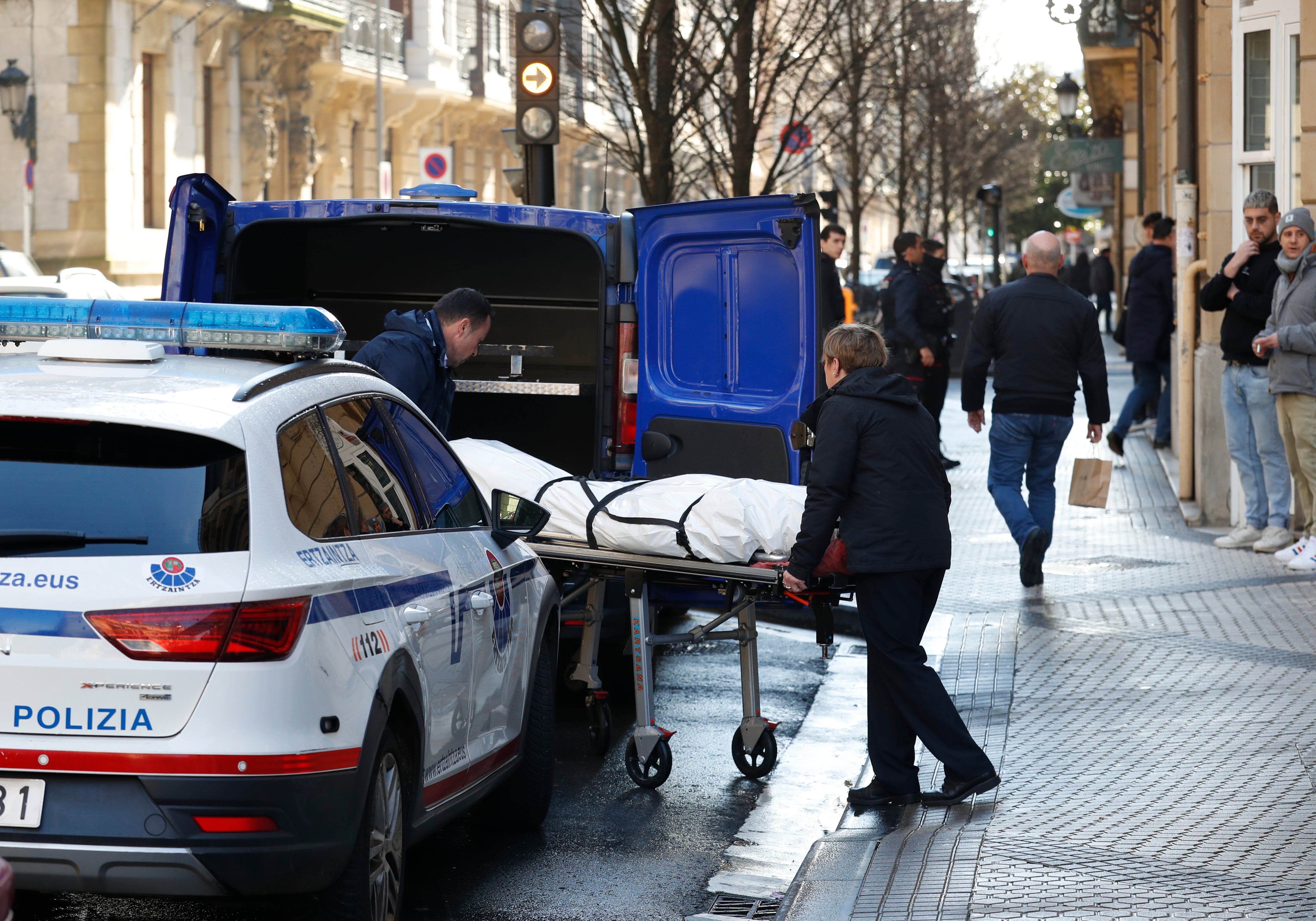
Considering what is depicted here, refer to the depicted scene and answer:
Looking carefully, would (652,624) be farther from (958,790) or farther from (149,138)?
(149,138)

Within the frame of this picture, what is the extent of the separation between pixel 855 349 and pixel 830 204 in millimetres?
16560

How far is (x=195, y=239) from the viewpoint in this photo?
27.4ft

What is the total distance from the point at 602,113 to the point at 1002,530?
108ft

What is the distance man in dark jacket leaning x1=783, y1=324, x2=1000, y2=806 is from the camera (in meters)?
5.89

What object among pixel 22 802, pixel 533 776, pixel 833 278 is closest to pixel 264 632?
pixel 22 802

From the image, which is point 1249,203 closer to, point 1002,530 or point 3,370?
point 1002,530

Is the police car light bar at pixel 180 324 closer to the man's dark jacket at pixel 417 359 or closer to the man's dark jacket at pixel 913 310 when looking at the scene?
the man's dark jacket at pixel 417 359

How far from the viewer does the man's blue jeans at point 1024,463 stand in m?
10.1

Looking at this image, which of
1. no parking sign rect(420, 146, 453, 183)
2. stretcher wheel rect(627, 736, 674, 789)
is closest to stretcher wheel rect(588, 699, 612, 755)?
stretcher wheel rect(627, 736, 674, 789)

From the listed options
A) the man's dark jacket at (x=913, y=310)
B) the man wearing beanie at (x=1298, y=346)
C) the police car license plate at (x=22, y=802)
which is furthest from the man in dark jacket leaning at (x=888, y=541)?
the man's dark jacket at (x=913, y=310)

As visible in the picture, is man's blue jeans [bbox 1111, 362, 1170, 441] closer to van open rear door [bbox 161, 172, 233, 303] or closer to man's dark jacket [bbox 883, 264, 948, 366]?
man's dark jacket [bbox 883, 264, 948, 366]

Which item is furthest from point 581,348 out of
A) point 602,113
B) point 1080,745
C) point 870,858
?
point 602,113

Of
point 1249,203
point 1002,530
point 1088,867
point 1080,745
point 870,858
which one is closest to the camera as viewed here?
point 1088,867

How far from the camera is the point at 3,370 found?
14.1 feet
